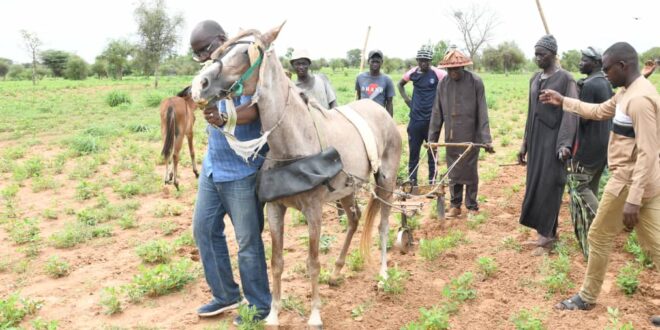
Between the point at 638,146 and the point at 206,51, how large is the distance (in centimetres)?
297

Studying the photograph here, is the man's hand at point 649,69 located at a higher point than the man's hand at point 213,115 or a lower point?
higher

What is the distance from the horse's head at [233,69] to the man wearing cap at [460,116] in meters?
3.57

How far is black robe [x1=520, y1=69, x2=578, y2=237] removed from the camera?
494 centimetres

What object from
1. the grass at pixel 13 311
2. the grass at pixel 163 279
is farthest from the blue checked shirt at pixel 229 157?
the grass at pixel 13 311

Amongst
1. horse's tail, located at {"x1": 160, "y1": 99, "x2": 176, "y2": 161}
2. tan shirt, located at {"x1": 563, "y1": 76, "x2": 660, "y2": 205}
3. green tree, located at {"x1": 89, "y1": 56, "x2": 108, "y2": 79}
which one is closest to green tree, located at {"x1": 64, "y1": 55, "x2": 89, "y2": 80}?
green tree, located at {"x1": 89, "y1": 56, "x2": 108, "y2": 79}

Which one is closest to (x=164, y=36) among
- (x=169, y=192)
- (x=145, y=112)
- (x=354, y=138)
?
(x=145, y=112)

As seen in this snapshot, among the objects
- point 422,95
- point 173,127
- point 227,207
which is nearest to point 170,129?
point 173,127

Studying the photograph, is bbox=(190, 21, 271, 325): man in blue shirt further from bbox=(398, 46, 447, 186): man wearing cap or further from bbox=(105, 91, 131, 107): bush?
bbox=(105, 91, 131, 107): bush

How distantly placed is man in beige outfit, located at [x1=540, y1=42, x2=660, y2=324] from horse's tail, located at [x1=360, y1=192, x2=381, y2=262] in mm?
1966

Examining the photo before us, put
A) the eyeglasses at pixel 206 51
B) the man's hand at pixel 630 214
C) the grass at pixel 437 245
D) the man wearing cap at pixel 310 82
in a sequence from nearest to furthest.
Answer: the eyeglasses at pixel 206 51
the man's hand at pixel 630 214
the grass at pixel 437 245
the man wearing cap at pixel 310 82

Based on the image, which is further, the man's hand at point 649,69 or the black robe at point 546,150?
the man's hand at point 649,69

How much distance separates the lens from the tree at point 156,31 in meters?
35.7

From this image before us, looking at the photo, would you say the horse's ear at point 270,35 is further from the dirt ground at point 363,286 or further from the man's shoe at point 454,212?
the man's shoe at point 454,212

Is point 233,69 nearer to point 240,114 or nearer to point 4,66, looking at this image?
point 240,114
